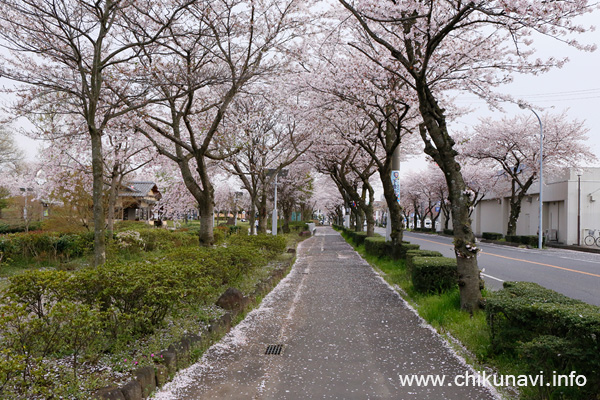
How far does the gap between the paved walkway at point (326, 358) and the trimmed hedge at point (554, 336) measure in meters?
0.59

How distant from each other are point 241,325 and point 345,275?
19.4 ft

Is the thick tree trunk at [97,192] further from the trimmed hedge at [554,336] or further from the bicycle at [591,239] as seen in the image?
the bicycle at [591,239]

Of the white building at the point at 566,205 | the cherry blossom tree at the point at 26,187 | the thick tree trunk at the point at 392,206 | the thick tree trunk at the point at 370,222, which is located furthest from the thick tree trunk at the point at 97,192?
the white building at the point at 566,205

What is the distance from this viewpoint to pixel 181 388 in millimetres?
3857

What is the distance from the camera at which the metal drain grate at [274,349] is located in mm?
4984

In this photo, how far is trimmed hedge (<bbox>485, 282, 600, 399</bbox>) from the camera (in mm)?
3188

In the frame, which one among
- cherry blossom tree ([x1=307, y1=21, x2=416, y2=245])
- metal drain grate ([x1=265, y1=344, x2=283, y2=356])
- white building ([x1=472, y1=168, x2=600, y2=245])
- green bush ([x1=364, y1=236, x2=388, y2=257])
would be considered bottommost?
metal drain grate ([x1=265, y1=344, x2=283, y2=356])

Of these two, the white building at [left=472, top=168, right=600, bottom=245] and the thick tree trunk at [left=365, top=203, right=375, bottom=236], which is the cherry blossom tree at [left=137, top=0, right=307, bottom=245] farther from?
the white building at [left=472, top=168, right=600, bottom=245]

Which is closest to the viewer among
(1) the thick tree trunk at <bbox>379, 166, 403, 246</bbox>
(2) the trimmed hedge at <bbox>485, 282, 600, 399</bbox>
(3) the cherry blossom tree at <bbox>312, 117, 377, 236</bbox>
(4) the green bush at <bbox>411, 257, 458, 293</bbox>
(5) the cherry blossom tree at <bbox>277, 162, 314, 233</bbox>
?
(2) the trimmed hedge at <bbox>485, 282, 600, 399</bbox>

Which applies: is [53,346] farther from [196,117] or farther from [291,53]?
[196,117]

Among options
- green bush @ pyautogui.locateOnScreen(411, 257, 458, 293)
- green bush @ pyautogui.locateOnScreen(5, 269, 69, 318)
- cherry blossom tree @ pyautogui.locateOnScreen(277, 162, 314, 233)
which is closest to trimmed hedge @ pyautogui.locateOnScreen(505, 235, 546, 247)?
cherry blossom tree @ pyautogui.locateOnScreen(277, 162, 314, 233)

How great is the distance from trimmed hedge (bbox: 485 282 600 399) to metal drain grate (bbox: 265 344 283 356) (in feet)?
8.36

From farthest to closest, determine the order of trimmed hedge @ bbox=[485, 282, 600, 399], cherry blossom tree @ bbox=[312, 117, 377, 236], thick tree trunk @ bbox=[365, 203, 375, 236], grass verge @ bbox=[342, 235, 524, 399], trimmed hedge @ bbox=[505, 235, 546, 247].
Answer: trimmed hedge @ bbox=[505, 235, 546, 247] → thick tree trunk @ bbox=[365, 203, 375, 236] → cherry blossom tree @ bbox=[312, 117, 377, 236] → grass verge @ bbox=[342, 235, 524, 399] → trimmed hedge @ bbox=[485, 282, 600, 399]

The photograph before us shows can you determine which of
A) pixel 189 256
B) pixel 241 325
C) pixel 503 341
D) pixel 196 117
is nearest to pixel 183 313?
pixel 241 325
